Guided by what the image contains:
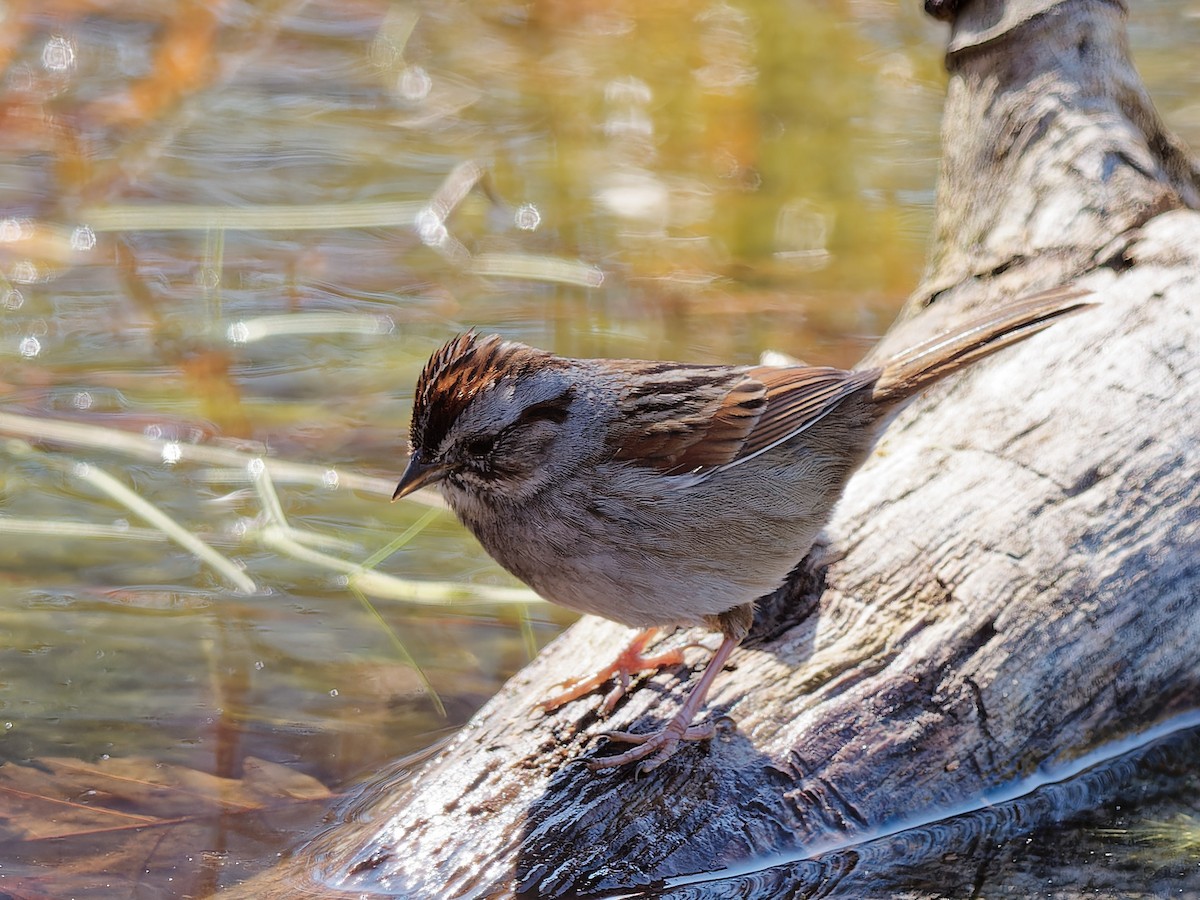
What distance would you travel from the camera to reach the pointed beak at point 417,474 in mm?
3938

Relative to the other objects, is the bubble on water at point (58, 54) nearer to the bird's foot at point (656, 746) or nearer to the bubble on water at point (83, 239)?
the bubble on water at point (83, 239)

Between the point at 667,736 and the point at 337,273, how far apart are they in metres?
4.31

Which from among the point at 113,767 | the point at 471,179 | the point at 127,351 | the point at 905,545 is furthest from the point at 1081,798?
the point at 471,179

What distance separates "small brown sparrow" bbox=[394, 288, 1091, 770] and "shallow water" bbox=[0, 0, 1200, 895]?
1036 millimetres

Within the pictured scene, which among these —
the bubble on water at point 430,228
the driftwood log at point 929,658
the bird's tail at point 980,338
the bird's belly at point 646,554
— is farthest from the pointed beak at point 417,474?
the bubble on water at point 430,228

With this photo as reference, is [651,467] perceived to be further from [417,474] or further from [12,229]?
[12,229]

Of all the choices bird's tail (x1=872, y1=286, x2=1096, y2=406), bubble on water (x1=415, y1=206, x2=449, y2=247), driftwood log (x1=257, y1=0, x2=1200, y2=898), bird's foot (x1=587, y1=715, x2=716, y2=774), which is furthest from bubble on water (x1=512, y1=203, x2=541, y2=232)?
bird's foot (x1=587, y1=715, x2=716, y2=774)

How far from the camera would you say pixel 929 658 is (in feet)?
12.6

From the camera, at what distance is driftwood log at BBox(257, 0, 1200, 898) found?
144 inches

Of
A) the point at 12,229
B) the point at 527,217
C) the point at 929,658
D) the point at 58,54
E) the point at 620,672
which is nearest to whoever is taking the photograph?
the point at 929,658

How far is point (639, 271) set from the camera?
298 inches

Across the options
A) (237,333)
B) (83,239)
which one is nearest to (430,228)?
(237,333)

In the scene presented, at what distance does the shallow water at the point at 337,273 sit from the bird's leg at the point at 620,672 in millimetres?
756

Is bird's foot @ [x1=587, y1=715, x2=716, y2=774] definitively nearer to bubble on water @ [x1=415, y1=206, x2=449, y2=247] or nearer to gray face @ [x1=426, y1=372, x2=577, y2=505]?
gray face @ [x1=426, y1=372, x2=577, y2=505]
